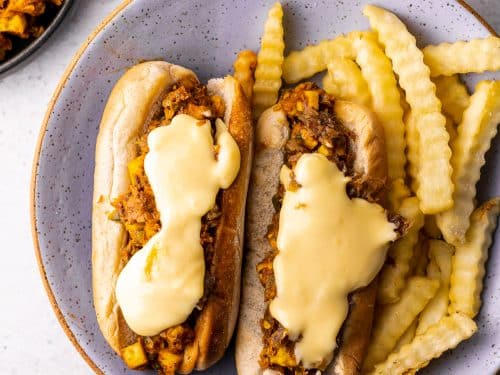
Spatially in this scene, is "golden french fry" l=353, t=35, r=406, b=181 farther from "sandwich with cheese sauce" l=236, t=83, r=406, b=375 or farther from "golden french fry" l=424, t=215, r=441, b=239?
"golden french fry" l=424, t=215, r=441, b=239

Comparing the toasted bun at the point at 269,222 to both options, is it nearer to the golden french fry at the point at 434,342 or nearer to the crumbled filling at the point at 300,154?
the crumbled filling at the point at 300,154

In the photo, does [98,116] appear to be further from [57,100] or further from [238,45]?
[238,45]

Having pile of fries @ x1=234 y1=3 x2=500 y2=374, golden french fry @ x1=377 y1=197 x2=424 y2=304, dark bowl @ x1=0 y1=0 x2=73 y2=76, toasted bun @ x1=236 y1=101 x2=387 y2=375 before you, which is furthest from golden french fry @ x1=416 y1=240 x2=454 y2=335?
dark bowl @ x1=0 y1=0 x2=73 y2=76

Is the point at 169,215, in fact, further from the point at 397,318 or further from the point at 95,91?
the point at 397,318

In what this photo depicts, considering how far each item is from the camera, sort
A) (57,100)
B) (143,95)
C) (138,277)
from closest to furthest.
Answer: (138,277) < (143,95) < (57,100)

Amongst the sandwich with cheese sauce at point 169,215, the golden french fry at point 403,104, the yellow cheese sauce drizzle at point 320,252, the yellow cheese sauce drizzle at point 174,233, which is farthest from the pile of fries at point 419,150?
the yellow cheese sauce drizzle at point 174,233

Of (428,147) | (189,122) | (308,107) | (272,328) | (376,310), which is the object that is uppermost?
(189,122)

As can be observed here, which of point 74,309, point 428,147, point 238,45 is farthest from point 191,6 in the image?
A: point 74,309
